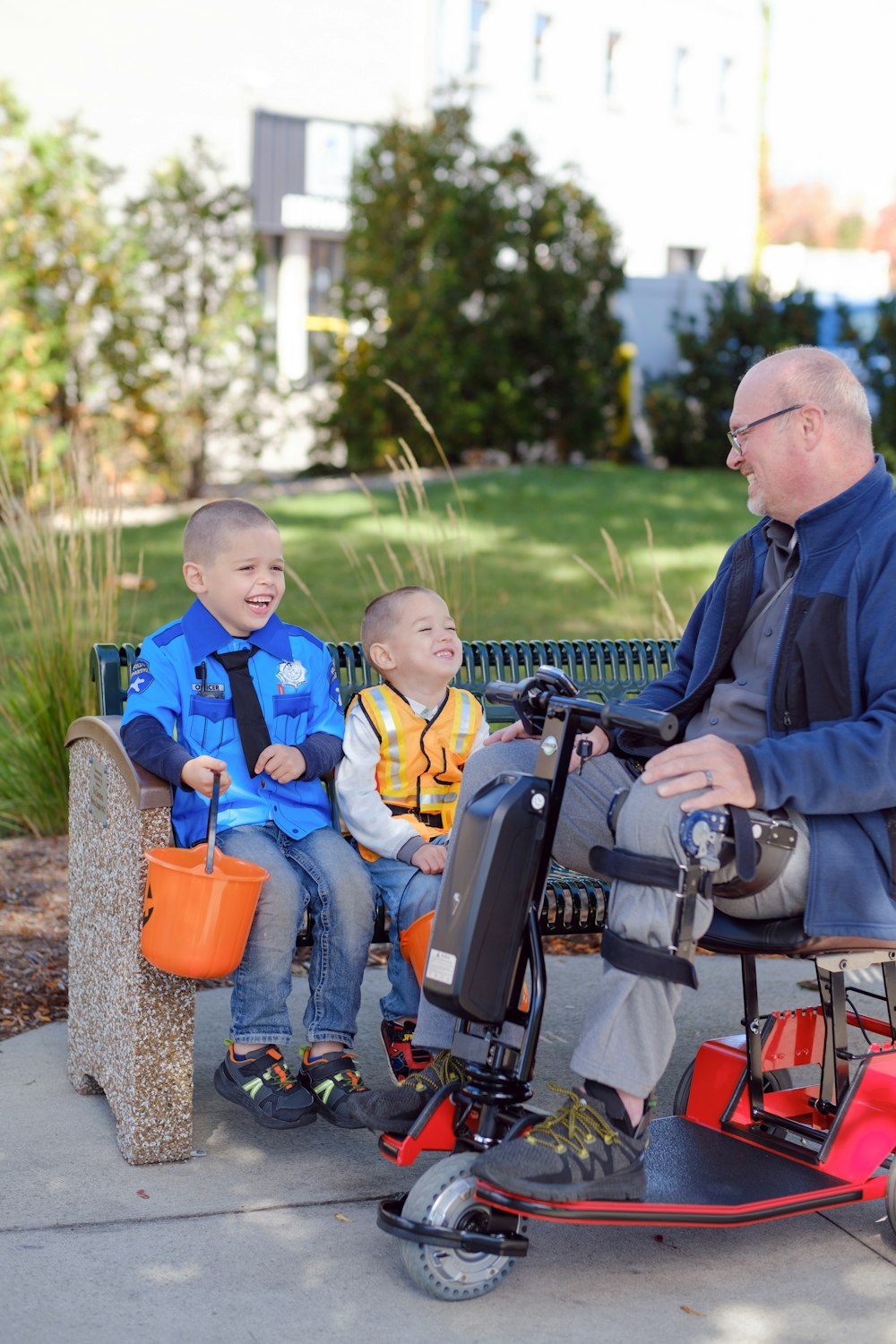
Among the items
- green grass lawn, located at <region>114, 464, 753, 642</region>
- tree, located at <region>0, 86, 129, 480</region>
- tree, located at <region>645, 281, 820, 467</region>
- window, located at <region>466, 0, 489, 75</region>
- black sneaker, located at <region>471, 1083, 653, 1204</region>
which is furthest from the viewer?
window, located at <region>466, 0, 489, 75</region>

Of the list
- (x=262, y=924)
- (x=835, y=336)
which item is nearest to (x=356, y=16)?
(x=835, y=336)

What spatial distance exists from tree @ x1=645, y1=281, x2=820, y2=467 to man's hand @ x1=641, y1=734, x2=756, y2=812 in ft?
44.4

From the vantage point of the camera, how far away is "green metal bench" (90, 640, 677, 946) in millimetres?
3678

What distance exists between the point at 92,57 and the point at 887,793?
1781cm

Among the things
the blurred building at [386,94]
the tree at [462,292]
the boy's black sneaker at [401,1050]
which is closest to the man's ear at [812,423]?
the boy's black sneaker at [401,1050]

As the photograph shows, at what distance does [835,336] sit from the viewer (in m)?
15.8

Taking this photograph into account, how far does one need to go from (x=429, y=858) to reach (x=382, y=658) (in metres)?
0.53

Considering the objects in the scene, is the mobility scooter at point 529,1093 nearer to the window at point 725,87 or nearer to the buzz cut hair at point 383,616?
the buzz cut hair at point 383,616

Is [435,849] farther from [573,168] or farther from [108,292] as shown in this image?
[573,168]

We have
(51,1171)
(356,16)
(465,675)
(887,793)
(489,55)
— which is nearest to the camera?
(887,793)

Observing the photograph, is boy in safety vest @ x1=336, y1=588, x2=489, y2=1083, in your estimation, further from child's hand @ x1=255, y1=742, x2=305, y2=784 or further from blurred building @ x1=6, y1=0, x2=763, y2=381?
blurred building @ x1=6, y1=0, x2=763, y2=381

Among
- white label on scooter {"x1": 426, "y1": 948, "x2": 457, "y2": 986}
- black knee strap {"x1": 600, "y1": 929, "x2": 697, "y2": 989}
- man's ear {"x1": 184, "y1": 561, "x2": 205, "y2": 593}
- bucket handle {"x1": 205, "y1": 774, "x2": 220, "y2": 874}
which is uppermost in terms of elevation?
man's ear {"x1": 184, "y1": 561, "x2": 205, "y2": 593}

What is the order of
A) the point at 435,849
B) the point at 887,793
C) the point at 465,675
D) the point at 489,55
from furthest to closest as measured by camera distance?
the point at 489,55, the point at 465,675, the point at 435,849, the point at 887,793

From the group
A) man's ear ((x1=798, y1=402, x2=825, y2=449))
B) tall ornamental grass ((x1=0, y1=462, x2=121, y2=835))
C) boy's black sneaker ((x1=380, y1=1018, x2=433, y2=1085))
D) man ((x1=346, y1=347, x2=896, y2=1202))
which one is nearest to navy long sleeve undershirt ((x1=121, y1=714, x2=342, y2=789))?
man ((x1=346, y1=347, x2=896, y2=1202))
